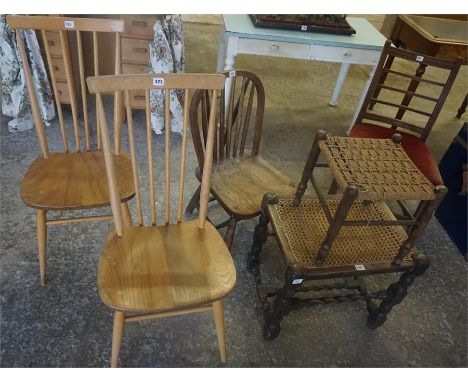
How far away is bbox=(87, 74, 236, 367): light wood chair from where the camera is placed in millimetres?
980

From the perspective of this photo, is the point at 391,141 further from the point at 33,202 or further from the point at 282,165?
the point at 33,202

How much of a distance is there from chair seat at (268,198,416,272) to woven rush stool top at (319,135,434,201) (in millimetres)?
256

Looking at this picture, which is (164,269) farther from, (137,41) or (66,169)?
(137,41)

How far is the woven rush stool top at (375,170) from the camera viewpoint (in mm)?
1076

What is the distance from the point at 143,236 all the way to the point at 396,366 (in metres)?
1.09

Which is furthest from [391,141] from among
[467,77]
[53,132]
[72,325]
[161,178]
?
[467,77]

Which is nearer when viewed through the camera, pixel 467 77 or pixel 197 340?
pixel 197 340

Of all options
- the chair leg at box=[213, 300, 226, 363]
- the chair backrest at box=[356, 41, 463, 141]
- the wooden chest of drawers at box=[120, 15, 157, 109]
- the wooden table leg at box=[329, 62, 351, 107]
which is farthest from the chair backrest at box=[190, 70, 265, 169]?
the wooden table leg at box=[329, 62, 351, 107]

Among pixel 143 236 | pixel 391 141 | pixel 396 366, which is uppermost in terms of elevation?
pixel 391 141

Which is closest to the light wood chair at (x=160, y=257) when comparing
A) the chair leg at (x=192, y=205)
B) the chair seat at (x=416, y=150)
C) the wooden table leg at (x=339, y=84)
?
the chair leg at (x=192, y=205)

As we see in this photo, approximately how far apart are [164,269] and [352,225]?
0.58m

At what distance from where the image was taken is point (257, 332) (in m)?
1.43

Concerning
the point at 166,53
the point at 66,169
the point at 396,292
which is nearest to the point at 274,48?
the point at 166,53

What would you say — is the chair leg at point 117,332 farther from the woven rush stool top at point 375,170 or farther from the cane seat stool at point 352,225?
the woven rush stool top at point 375,170
